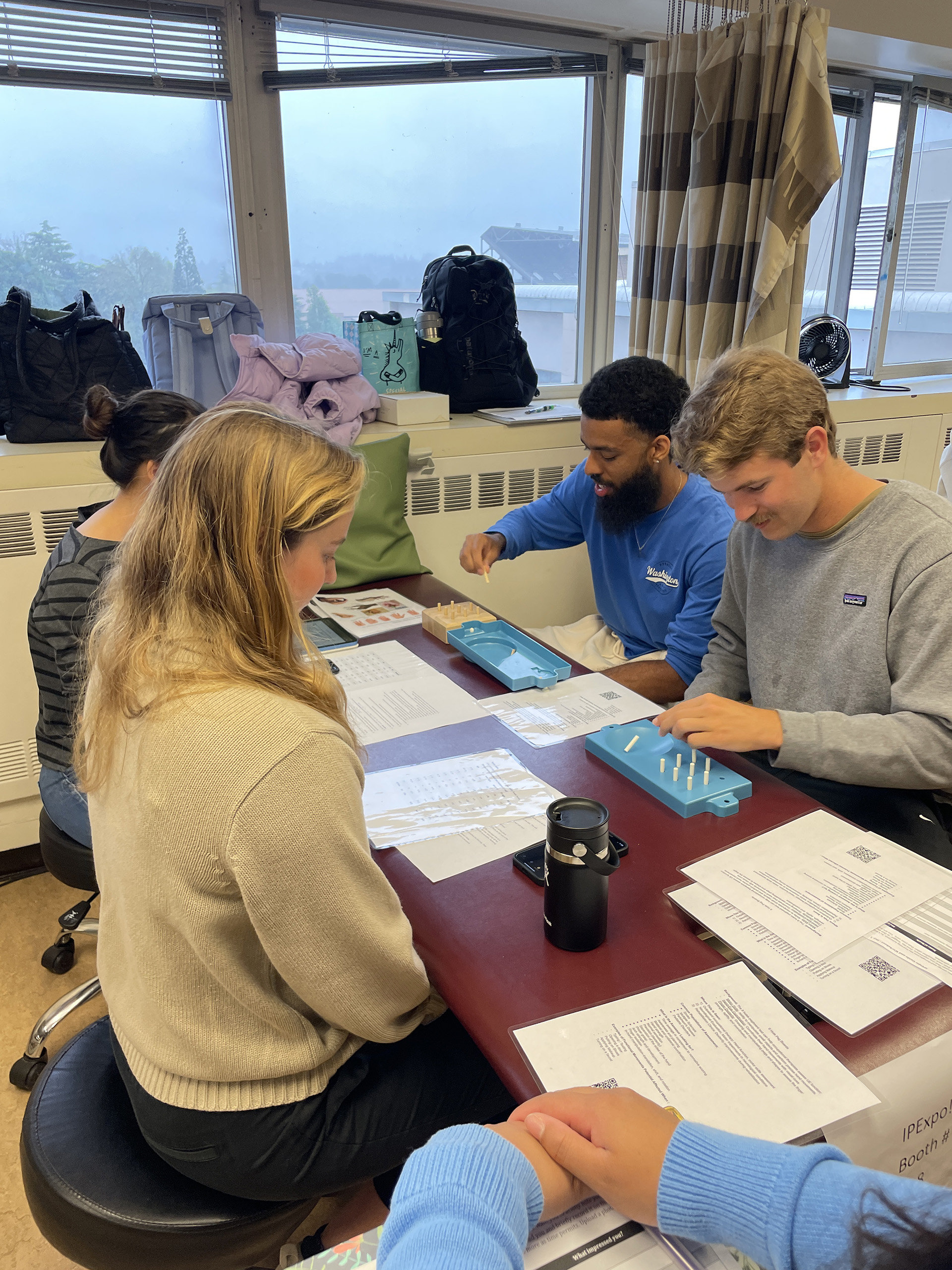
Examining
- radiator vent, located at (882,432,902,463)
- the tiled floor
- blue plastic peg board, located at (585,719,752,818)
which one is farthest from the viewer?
radiator vent, located at (882,432,902,463)

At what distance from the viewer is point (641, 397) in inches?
78.0

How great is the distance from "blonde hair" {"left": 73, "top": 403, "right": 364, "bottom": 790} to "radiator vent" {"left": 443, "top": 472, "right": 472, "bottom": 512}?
172cm

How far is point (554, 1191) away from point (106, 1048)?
713 millimetres

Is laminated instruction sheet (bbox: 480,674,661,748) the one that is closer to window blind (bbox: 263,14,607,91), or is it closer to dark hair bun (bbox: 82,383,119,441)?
dark hair bun (bbox: 82,383,119,441)

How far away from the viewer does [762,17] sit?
2.29 metres

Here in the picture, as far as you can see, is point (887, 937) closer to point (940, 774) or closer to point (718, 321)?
point (940, 774)

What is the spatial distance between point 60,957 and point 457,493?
163 cm

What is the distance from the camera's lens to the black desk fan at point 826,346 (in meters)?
3.36

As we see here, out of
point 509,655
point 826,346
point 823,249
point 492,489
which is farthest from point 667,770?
point 823,249

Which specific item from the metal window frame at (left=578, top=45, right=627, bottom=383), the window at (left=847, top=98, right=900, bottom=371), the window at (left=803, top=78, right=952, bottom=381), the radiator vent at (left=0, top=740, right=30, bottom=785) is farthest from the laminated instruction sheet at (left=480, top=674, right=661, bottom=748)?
the window at (left=847, top=98, right=900, bottom=371)

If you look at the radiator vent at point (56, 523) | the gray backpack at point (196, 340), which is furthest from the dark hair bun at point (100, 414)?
the gray backpack at point (196, 340)

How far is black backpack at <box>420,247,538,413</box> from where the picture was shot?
2.70 m

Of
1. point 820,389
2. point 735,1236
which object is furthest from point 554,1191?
point 820,389

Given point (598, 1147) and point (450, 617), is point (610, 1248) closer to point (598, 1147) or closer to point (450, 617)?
point (598, 1147)
